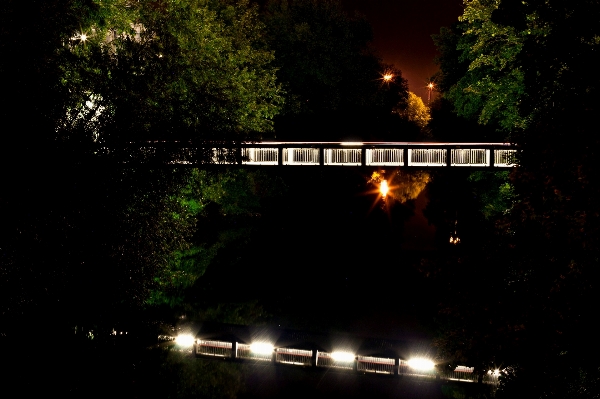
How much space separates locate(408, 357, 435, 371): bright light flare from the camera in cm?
1234

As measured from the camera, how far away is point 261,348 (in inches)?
526

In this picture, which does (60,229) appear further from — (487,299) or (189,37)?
(189,37)

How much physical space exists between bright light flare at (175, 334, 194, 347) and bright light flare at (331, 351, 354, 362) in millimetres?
2880

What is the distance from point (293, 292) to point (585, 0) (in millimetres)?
12943

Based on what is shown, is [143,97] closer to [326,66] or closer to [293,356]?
[293,356]

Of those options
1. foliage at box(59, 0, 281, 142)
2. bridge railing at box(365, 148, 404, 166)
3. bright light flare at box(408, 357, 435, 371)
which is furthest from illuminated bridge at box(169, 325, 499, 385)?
bridge railing at box(365, 148, 404, 166)

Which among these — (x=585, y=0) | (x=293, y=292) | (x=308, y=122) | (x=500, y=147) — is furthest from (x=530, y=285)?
(x=308, y=122)

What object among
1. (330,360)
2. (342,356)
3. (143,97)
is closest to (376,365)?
(342,356)

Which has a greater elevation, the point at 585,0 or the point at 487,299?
the point at 585,0

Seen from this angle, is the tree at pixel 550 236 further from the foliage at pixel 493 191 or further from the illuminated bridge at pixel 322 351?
the foliage at pixel 493 191

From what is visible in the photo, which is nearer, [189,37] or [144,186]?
[144,186]

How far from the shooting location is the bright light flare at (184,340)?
44.3 feet

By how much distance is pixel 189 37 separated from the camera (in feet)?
85.0

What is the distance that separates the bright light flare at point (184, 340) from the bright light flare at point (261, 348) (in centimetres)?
125
